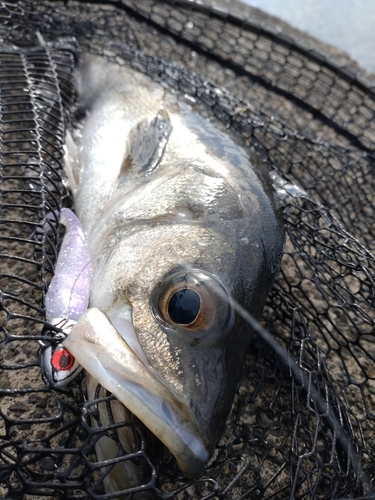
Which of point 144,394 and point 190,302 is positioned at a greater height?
point 190,302

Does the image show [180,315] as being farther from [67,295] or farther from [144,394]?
[67,295]

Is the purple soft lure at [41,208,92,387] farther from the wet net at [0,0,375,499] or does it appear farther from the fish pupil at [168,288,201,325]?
the fish pupil at [168,288,201,325]

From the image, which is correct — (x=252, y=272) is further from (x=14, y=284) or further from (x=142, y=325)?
(x=14, y=284)

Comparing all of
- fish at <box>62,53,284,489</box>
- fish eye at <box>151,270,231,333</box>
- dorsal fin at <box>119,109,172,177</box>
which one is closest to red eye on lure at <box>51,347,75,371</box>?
fish at <box>62,53,284,489</box>

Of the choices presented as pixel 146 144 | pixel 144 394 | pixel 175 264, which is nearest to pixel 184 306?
pixel 175 264

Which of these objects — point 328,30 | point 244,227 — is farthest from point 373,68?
point 244,227

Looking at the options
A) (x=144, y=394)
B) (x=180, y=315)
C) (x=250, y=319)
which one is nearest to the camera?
(x=144, y=394)
